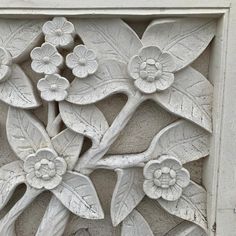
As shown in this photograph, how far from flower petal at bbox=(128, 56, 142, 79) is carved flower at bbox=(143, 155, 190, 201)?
222 millimetres

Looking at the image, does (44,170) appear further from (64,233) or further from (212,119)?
(212,119)

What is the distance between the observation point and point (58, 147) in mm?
957

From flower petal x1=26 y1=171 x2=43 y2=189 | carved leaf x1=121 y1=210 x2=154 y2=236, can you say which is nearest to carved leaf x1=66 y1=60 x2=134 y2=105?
flower petal x1=26 y1=171 x2=43 y2=189

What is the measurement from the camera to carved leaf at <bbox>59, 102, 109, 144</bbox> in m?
0.94

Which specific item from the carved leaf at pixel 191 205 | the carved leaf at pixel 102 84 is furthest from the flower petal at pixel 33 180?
the carved leaf at pixel 191 205

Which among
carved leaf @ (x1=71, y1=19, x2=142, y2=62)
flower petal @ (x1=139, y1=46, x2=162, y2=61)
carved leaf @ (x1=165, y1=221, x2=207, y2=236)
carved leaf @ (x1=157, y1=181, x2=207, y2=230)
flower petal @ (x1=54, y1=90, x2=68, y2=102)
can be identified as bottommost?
carved leaf @ (x1=165, y1=221, x2=207, y2=236)

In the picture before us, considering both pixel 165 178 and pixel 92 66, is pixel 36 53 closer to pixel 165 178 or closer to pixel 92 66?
pixel 92 66

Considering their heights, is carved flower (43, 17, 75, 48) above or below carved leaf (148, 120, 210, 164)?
above

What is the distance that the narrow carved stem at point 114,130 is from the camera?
3.07 feet

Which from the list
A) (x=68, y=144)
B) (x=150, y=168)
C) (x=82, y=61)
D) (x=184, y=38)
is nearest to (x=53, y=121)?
(x=68, y=144)

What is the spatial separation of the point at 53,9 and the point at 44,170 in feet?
1.31

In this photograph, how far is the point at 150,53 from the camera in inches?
36.1

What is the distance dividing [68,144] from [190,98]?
33 cm

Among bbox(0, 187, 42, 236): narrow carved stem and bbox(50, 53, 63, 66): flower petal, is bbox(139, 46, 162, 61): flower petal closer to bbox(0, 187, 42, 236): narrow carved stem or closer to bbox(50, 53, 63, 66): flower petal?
bbox(50, 53, 63, 66): flower petal
